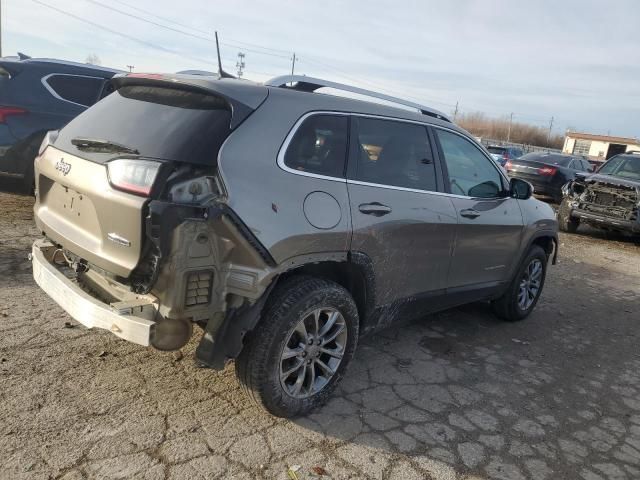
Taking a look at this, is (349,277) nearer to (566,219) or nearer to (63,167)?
(63,167)

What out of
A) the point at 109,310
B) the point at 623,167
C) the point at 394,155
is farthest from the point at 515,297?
the point at 623,167

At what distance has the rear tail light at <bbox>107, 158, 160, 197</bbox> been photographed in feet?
8.56

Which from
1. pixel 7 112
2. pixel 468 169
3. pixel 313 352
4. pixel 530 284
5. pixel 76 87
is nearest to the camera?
pixel 313 352

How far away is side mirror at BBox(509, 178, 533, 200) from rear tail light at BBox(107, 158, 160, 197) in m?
3.41

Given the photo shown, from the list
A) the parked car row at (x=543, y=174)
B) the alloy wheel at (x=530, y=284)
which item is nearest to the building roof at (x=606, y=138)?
the parked car row at (x=543, y=174)

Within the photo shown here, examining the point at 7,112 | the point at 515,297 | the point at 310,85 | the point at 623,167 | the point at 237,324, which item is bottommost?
the point at 515,297

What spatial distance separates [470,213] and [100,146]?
2690 mm

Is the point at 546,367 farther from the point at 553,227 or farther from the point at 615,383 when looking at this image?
the point at 553,227

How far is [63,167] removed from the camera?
314 centimetres

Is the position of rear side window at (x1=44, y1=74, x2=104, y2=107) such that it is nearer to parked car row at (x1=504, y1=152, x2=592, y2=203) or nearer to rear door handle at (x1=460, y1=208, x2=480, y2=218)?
rear door handle at (x1=460, y1=208, x2=480, y2=218)

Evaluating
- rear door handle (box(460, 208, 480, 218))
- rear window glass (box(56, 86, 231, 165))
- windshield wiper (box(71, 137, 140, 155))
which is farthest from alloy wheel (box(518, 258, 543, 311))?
windshield wiper (box(71, 137, 140, 155))

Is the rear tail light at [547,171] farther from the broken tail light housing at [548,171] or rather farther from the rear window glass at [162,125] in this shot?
the rear window glass at [162,125]

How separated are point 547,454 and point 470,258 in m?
1.64

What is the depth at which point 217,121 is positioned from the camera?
112 inches
